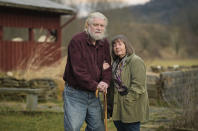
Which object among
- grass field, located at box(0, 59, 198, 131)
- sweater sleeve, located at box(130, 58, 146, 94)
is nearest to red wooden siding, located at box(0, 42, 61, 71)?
grass field, located at box(0, 59, 198, 131)

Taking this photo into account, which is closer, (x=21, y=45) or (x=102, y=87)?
(x=102, y=87)

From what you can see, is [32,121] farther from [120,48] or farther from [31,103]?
[120,48]

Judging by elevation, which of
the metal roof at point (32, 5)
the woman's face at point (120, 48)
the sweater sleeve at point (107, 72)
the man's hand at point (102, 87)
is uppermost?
the metal roof at point (32, 5)

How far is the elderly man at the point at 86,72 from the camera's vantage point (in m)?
4.14

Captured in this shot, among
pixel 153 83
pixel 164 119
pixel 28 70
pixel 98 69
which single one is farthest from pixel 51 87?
pixel 98 69

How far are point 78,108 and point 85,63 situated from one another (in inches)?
20.7

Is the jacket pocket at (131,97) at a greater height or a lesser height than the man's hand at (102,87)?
lesser

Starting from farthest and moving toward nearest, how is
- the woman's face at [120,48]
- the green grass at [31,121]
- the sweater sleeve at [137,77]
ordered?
1. the green grass at [31,121]
2. the woman's face at [120,48]
3. the sweater sleeve at [137,77]

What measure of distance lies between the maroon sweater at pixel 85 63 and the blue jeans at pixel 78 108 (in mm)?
106

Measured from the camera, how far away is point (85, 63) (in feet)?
13.7

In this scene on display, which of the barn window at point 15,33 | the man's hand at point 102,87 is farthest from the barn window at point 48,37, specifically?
the barn window at point 15,33

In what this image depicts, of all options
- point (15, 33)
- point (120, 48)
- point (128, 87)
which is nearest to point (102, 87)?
point (128, 87)

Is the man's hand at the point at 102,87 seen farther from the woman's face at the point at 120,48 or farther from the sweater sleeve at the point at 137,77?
the woman's face at the point at 120,48

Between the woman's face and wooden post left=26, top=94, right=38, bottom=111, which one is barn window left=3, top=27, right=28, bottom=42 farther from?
the woman's face
